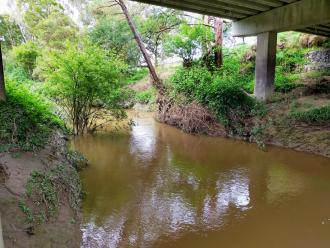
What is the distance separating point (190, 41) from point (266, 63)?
3.88 meters

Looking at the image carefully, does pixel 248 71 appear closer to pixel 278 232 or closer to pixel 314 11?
pixel 314 11

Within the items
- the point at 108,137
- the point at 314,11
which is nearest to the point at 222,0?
the point at 314,11

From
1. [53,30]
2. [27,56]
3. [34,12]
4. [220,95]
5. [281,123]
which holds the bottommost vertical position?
[281,123]

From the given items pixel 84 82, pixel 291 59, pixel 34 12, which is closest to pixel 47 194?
pixel 84 82

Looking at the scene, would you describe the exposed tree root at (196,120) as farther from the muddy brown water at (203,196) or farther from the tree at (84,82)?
the tree at (84,82)

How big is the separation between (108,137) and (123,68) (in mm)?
2464

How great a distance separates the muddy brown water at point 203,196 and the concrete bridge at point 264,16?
3663 millimetres

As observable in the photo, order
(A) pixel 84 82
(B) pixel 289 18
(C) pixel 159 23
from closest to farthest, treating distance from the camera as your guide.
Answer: (A) pixel 84 82, (B) pixel 289 18, (C) pixel 159 23

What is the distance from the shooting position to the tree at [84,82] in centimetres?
920

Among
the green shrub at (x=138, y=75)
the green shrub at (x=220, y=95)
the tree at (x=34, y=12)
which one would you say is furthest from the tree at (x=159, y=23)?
the tree at (x=34, y=12)

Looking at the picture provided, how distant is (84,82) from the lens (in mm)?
9352

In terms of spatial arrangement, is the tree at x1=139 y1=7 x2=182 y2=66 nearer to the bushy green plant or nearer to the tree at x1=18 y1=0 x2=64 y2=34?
the bushy green plant

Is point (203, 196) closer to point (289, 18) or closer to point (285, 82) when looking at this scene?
point (289, 18)

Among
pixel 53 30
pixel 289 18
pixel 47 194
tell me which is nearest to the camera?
pixel 47 194
